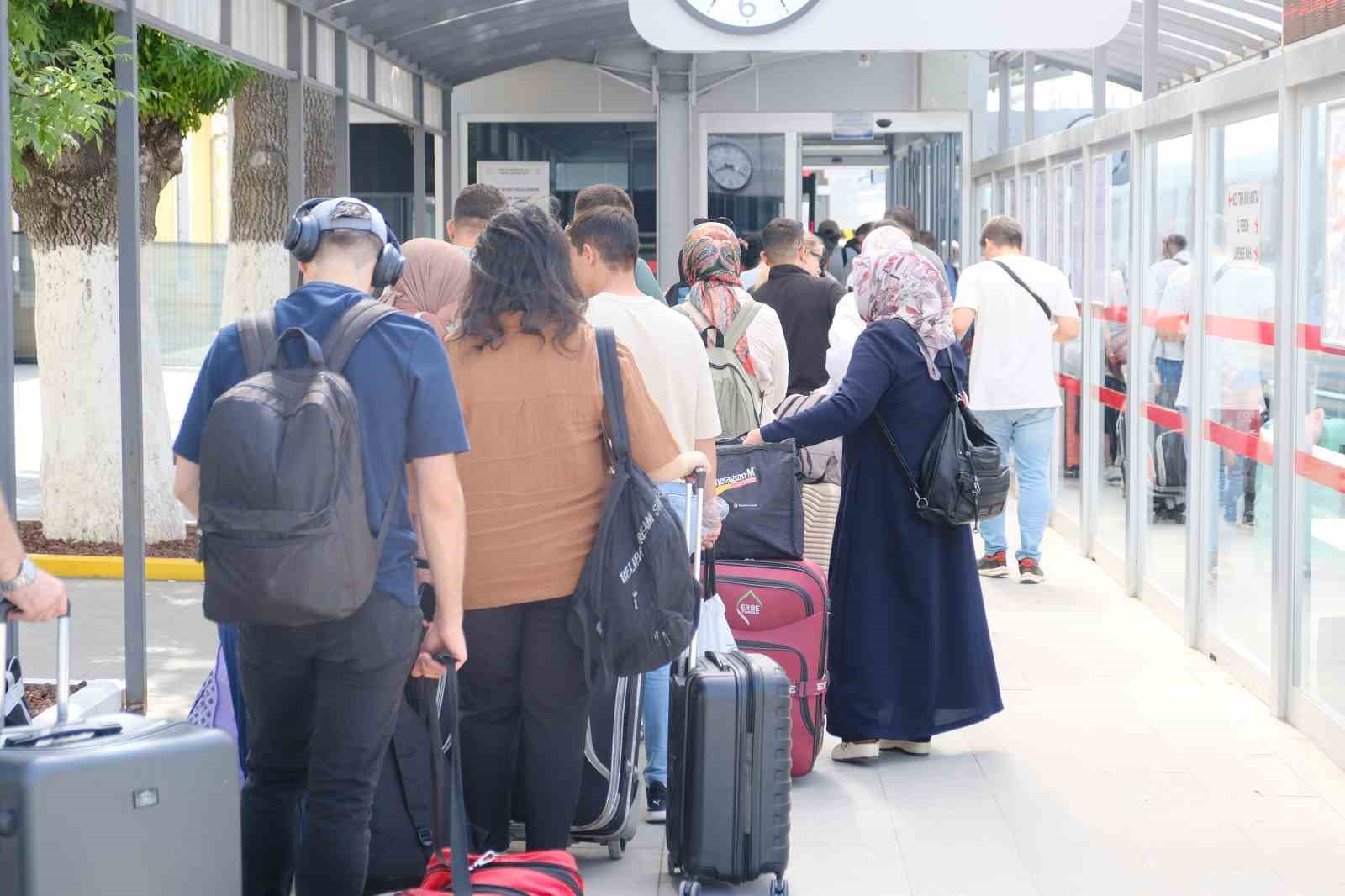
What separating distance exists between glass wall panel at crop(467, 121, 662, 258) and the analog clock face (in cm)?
1004

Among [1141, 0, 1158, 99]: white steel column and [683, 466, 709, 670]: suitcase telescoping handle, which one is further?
[1141, 0, 1158, 99]: white steel column

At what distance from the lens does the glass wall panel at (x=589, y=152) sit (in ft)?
56.7

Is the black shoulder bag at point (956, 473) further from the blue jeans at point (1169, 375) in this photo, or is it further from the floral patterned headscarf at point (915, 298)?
the blue jeans at point (1169, 375)

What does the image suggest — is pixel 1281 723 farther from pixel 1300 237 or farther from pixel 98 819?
pixel 98 819

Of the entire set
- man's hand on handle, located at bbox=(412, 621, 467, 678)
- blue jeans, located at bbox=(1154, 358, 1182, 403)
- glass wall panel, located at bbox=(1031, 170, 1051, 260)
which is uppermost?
glass wall panel, located at bbox=(1031, 170, 1051, 260)

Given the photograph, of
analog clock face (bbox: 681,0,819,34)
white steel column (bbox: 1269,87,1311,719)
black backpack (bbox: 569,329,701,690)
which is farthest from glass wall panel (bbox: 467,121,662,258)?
black backpack (bbox: 569,329,701,690)

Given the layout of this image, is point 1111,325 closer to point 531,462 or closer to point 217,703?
point 531,462

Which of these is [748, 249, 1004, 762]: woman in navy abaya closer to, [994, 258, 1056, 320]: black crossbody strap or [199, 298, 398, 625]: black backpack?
[199, 298, 398, 625]: black backpack

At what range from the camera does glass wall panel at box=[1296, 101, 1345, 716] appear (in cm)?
560

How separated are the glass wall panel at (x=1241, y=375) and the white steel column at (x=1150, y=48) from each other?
3.99ft

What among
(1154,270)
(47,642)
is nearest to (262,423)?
(47,642)

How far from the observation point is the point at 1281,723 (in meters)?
6.21

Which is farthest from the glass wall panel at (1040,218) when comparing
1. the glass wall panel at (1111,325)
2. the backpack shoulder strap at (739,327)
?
the backpack shoulder strap at (739,327)

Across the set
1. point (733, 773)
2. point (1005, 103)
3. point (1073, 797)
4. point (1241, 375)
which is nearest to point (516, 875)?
point (733, 773)
